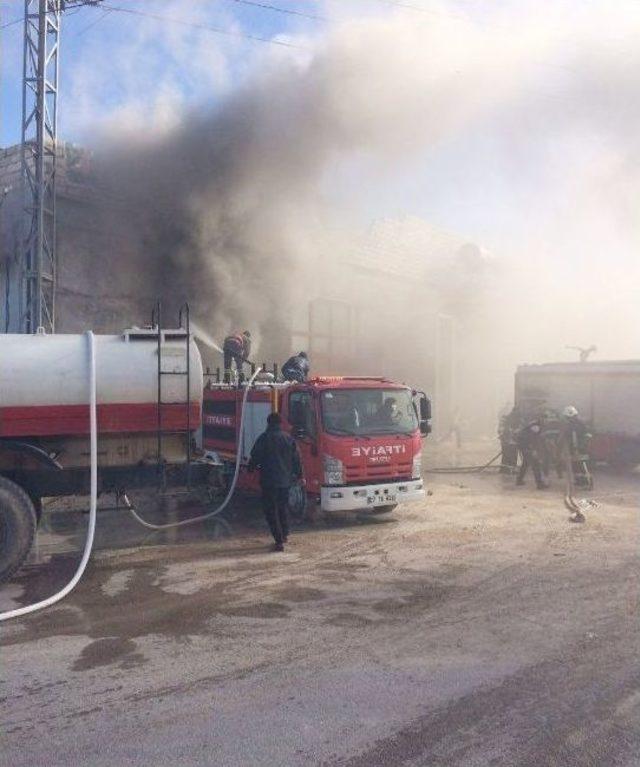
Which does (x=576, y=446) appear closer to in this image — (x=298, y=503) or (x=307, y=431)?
(x=298, y=503)

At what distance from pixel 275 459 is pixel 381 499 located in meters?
1.71

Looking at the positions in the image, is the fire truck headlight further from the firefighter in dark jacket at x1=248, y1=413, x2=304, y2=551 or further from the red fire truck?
the firefighter in dark jacket at x1=248, y1=413, x2=304, y2=551

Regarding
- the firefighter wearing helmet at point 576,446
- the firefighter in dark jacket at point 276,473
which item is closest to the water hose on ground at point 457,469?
the firefighter wearing helmet at point 576,446

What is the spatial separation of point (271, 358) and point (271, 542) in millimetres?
9123

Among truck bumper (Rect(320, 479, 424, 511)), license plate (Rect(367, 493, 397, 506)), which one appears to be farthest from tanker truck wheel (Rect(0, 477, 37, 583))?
license plate (Rect(367, 493, 397, 506))

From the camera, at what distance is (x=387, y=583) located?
6062 mm

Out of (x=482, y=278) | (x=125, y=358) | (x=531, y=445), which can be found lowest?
(x=531, y=445)

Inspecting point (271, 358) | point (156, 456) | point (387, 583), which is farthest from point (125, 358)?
point (271, 358)

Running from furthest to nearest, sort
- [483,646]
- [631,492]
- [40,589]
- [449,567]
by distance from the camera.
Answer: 1. [631,492]
2. [449,567]
3. [40,589]
4. [483,646]

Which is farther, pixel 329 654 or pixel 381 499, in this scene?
pixel 381 499

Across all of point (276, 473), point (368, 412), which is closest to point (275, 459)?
point (276, 473)

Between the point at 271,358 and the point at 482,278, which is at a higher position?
the point at 482,278

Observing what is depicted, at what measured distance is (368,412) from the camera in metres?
8.75

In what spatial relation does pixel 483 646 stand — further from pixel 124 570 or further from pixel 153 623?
pixel 124 570
